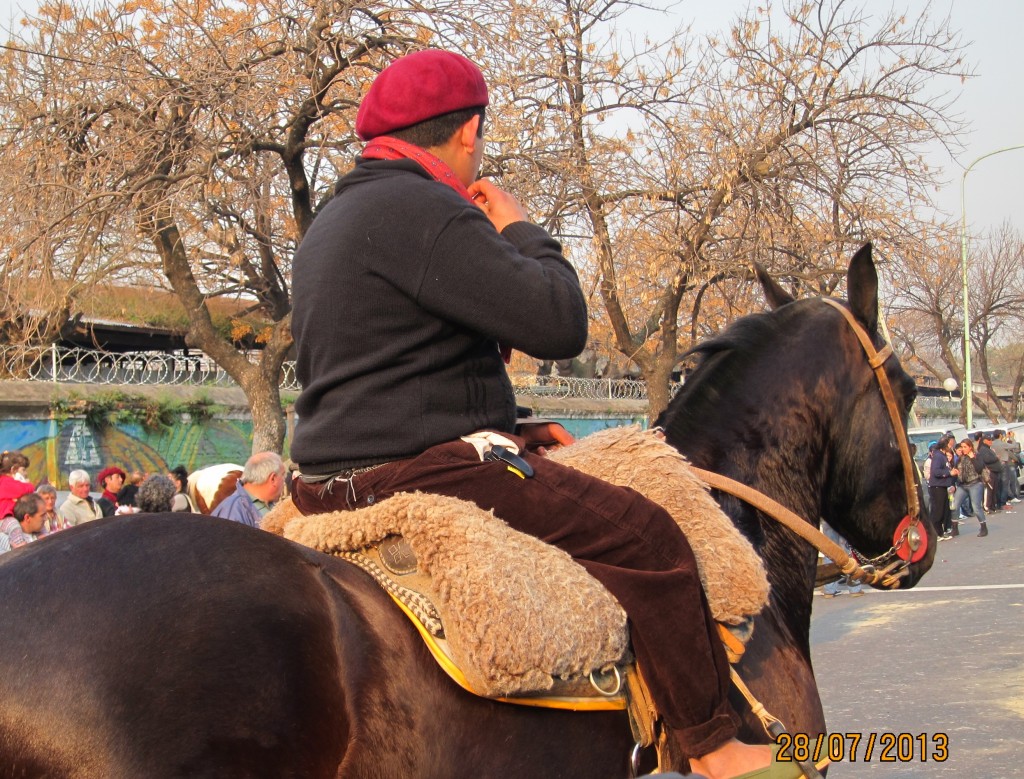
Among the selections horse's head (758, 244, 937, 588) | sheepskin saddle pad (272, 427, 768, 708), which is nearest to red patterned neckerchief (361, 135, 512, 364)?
sheepskin saddle pad (272, 427, 768, 708)

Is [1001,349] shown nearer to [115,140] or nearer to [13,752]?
[115,140]

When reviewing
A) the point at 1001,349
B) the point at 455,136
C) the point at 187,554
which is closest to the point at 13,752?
the point at 187,554

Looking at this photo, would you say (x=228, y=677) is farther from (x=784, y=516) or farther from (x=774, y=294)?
(x=774, y=294)

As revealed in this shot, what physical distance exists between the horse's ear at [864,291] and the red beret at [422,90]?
61.5 inches

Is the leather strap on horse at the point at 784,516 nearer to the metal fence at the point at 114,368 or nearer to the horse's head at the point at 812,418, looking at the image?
the horse's head at the point at 812,418

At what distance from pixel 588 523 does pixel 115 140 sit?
965 cm

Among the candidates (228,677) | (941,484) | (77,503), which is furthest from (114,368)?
(941,484)

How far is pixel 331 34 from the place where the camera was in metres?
10.6

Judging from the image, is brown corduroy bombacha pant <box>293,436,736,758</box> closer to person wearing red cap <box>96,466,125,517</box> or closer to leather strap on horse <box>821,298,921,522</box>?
leather strap on horse <box>821,298,921,522</box>

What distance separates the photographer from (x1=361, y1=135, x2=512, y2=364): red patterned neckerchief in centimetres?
261

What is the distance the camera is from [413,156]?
262 cm

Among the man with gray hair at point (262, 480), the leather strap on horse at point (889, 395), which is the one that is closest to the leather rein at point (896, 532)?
the leather strap on horse at point (889, 395)

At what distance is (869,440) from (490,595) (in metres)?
1.86

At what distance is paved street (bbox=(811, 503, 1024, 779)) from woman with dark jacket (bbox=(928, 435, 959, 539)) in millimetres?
4926
